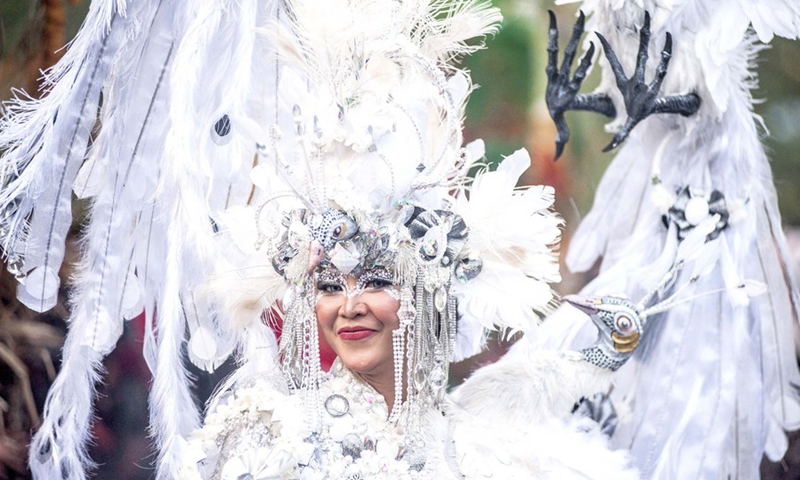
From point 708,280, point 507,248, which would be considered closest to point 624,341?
point 708,280

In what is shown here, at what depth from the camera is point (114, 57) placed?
2631 millimetres

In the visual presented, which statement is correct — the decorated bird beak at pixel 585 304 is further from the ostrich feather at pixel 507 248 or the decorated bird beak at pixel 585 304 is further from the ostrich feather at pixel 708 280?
the ostrich feather at pixel 507 248

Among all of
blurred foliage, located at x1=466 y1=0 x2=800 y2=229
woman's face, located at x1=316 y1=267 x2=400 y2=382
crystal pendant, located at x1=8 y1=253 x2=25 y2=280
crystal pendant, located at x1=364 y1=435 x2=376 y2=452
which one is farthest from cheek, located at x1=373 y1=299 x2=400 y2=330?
blurred foliage, located at x1=466 y1=0 x2=800 y2=229

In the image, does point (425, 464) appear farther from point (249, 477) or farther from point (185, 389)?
point (185, 389)

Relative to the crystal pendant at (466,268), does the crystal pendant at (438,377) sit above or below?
below

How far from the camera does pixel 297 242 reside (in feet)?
7.45

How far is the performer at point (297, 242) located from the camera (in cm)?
227

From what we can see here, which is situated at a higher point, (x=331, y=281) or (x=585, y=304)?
(x=331, y=281)

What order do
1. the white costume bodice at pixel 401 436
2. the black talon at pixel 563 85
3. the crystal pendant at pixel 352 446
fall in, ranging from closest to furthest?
the white costume bodice at pixel 401 436
the crystal pendant at pixel 352 446
the black talon at pixel 563 85

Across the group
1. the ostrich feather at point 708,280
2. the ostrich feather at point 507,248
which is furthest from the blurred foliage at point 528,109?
the ostrich feather at point 507,248

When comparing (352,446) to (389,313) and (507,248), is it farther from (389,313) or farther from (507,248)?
(507,248)

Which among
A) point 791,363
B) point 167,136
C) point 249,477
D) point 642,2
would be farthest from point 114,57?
point 791,363

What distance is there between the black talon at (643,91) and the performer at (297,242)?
0.72 m

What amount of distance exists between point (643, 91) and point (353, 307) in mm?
1358
